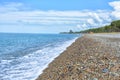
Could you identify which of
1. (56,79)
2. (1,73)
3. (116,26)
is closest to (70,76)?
(56,79)

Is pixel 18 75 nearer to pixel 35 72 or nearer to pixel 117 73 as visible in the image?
pixel 35 72

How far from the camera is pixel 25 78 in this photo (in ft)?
50.4

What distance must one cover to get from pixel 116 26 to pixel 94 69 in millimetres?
182577

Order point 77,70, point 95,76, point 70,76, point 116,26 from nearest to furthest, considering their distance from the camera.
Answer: point 95,76
point 70,76
point 77,70
point 116,26

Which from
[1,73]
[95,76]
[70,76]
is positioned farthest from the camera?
[1,73]

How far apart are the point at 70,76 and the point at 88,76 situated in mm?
1168

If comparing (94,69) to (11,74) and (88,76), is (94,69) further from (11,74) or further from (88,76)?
(11,74)

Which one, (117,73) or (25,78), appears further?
(25,78)

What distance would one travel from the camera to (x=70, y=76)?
13.5 m

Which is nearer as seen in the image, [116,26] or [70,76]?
[70,76]

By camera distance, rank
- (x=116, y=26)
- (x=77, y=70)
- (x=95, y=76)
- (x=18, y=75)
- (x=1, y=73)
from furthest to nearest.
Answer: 1. (x=116, y=26)
2. (x=1, y=73)
3. (x=18, y=75)
4. (x=77, y=70)
5. (x=95, y=76)

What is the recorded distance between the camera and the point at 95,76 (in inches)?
490

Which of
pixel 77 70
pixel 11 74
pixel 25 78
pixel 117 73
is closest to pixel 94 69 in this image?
pixel 77 70

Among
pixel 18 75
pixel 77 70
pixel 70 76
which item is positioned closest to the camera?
pixel 70 76
